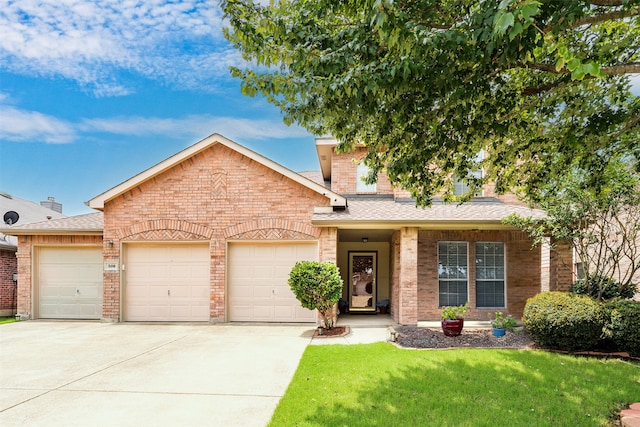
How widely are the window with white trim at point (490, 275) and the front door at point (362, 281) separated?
4.29 m

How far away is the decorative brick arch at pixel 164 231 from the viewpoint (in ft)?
41.1

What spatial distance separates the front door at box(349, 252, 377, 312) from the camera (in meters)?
16.2

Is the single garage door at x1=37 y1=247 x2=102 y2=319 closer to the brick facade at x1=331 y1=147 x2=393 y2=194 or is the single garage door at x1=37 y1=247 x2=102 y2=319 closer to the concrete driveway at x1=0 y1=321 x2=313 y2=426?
the concrete driveway at x1=0 y1=321 x2=313 y2=426

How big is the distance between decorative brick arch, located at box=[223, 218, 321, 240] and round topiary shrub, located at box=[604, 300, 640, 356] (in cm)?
754

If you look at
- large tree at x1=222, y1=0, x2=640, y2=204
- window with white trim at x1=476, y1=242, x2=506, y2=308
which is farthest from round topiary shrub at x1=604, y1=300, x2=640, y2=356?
window with white trim at x1=476, y1=242, x2=506, y2=308

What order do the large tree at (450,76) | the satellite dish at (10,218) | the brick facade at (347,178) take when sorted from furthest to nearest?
the satellite dish at (10,218), the brick facade at (347,178), the large tree at (450,76)

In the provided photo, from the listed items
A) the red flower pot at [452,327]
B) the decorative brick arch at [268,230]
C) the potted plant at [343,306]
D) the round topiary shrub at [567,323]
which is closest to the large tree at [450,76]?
the round topiary shrub at [567,323]

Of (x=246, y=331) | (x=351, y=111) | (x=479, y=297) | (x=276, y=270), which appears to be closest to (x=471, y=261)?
(x=479, y=297)

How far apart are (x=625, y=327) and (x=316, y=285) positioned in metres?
6.52

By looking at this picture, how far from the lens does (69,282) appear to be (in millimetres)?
13750

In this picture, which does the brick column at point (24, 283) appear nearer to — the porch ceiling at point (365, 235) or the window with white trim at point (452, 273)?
the porch ceiling at point (365, 235)

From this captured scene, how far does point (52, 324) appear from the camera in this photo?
496 inches

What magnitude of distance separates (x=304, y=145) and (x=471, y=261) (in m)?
10.6

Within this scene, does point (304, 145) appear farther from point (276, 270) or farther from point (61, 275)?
point (61, 275)
